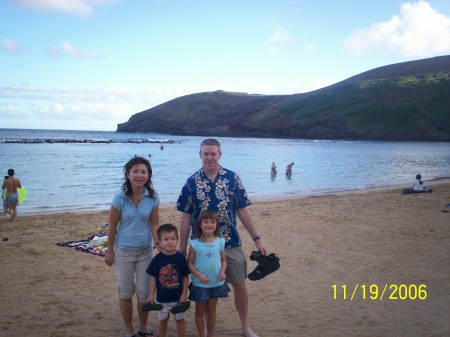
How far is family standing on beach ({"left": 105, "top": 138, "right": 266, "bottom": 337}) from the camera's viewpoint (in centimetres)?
384

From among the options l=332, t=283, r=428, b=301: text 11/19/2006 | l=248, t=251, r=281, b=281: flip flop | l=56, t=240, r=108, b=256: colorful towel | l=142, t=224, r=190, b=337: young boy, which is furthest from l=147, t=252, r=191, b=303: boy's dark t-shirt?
l=56, t=240, r=108, b=256: colorful towel

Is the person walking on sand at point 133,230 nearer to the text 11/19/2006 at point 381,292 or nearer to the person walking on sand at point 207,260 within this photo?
the person walking on sand at point 207,260

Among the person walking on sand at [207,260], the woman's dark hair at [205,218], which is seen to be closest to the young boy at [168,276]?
the person walking on sand at [207,260]

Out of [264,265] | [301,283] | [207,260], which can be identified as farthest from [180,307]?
[301,283]

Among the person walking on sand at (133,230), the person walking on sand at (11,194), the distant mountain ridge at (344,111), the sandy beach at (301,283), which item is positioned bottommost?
the sandy beach at (301,283)

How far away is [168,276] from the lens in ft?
12.5

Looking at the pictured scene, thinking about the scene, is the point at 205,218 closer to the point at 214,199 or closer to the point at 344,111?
the point at 214,199

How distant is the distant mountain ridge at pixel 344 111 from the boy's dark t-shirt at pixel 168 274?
95866mm

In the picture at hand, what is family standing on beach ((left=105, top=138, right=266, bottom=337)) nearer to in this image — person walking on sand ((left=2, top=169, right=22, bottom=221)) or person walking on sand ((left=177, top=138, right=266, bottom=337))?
person walking on sand ((left=177, top=138, right=266, bottom=337))

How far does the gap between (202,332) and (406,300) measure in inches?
121

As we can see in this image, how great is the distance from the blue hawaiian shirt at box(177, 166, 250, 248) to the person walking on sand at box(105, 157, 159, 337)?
1.20 ft

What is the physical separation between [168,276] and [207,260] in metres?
0.40

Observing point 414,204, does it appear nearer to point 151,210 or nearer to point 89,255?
point 89,255

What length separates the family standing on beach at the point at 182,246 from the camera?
384 cm
